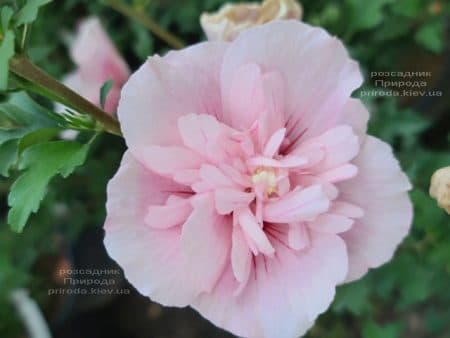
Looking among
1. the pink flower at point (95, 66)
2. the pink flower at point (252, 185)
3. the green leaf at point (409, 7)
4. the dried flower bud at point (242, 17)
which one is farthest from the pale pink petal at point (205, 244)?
the green leaf at point (409, 7)

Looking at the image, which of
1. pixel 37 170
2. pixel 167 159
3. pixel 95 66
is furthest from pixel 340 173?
pixel 95 66

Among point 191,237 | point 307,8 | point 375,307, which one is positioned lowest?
point 375,307

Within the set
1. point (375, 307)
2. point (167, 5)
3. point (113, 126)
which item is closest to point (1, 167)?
point (113, 126)

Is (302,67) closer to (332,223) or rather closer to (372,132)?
(332,223)

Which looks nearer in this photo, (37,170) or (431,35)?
(37,170)

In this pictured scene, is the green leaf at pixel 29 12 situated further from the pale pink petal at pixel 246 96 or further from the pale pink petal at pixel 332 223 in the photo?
the pale pink petal at pixel 332 223

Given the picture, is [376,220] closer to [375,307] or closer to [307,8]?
[307,8]

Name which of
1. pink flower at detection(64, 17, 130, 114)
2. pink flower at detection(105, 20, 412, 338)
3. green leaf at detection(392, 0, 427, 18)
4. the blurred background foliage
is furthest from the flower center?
green leaf at detection(392, 0, 427, 18)
